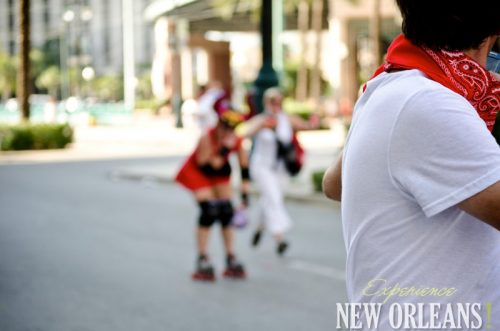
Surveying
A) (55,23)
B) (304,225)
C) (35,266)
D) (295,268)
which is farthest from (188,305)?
(55,23)

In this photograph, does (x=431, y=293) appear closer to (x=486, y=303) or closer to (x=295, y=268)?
(x=486, y=303)

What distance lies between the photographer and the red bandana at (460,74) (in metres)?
1.65

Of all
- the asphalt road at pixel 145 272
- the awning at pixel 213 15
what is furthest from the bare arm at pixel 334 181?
the awning at pixel 213 15

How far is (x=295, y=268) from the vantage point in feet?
27.9

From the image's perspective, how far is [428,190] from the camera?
5.15 feet

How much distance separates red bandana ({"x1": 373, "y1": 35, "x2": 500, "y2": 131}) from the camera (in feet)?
5.40

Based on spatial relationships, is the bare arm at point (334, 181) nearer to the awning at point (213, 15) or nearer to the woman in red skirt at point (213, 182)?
the woman in red skirt at point (213, 182)

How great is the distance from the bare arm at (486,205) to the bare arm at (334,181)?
1.45 ft

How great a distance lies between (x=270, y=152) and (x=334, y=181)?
324 inches

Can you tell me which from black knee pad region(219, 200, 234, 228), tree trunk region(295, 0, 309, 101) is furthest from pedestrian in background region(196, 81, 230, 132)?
tree trunk region(295, 0, 309, 101)

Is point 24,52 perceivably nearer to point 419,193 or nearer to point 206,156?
point 206,156

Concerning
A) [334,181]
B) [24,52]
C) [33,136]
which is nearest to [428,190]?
[334,181]

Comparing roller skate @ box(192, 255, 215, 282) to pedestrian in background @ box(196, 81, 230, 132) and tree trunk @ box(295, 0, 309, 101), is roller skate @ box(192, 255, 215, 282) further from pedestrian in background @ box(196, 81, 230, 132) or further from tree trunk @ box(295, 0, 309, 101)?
tree trunk @ box(295, 0, 309, 101)

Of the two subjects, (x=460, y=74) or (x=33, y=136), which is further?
(x=33, y=136)
